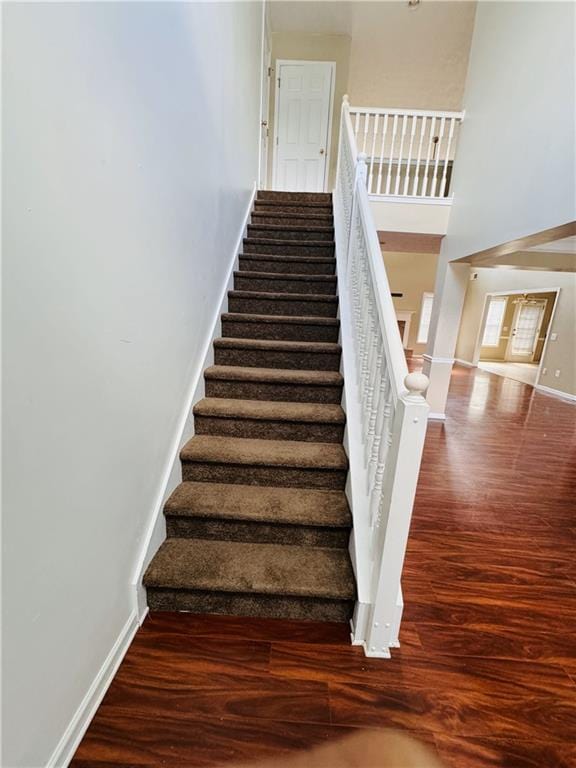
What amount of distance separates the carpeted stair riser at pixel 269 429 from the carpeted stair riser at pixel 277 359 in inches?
19.4

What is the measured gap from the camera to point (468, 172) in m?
3.37

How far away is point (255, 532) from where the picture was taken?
148cm

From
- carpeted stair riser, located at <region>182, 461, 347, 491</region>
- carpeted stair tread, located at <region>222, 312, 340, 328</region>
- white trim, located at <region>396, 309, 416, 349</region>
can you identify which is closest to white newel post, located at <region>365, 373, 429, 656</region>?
carpeted stair riser, located at <region>182, 461, 347, 491</region>

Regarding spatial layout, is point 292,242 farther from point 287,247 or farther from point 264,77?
point 264,77

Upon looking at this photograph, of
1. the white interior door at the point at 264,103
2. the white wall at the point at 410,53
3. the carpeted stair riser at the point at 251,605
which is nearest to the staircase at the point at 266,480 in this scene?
the carpeted stair riser at the point at 251,605

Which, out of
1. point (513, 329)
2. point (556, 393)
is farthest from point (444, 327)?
point (513, 329)

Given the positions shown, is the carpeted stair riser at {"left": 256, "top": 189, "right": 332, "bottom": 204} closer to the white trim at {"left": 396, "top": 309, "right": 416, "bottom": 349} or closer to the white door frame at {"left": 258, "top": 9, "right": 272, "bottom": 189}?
the white door frame at {"left": 258, "top": 9, "right": 272, "bottom": 189}

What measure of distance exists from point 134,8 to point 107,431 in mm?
1289

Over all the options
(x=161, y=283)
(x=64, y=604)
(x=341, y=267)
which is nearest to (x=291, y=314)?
(x=341, y=267)

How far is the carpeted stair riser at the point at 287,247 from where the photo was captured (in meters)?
3.01

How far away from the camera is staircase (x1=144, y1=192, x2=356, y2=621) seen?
130cm

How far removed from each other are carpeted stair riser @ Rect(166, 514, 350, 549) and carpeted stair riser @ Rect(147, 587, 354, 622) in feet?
0.74

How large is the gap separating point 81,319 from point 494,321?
1102 centimetres

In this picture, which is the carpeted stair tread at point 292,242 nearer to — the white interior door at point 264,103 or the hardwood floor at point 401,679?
the white interior door at point 264,103
